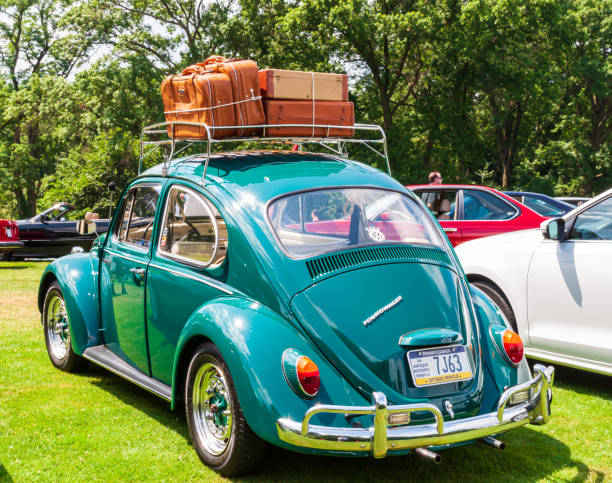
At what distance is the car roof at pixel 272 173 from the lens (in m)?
4.51

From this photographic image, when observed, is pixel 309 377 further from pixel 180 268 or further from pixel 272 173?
pixel 272 173

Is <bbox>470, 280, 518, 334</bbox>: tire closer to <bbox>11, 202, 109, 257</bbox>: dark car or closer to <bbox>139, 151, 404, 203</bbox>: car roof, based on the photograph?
<bbox>139, 151, 404, 203</bbox>: car roof

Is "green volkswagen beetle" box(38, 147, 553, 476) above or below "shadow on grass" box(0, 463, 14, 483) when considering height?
above

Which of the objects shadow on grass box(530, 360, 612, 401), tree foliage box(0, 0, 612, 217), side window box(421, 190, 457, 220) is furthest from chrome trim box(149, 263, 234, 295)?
tree foliage box(0, 0, 612, 217)

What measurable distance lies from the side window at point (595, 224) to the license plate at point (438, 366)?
8.27 feet

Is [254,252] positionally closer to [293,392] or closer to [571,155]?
[293,392]

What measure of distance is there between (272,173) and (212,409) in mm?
1594

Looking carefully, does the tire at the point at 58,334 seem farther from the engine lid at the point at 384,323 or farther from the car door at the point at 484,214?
the car door at the point at 484,214

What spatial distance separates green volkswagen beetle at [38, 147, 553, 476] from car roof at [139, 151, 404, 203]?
1 cm

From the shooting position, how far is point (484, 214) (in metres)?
10.5

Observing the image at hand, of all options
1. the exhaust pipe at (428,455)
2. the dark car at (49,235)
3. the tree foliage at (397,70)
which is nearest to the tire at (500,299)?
the exhaust pipe at (428,455)

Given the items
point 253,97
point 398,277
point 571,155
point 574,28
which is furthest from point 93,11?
point 398,277

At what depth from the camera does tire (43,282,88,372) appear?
6262mm

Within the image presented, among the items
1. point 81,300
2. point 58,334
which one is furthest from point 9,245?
point 81,300
